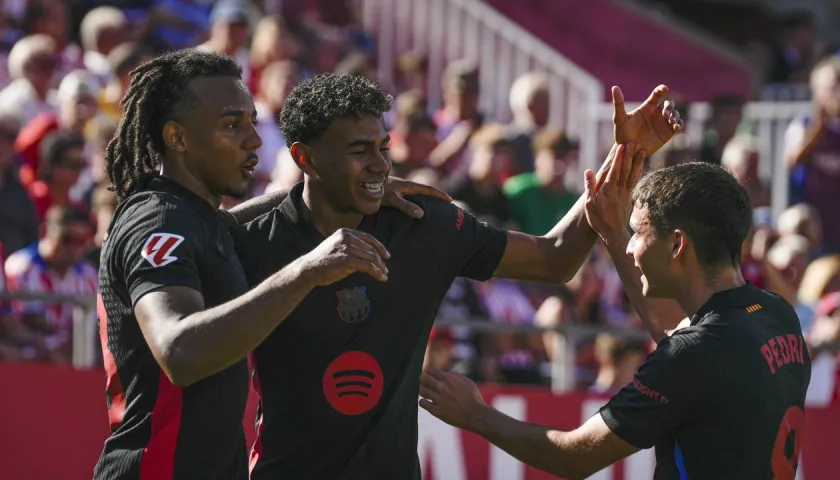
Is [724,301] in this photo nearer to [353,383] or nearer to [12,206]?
[353,383]

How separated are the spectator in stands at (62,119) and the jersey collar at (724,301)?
6358mm

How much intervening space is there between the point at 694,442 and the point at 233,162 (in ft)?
5.60

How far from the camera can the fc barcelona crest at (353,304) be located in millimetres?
5242

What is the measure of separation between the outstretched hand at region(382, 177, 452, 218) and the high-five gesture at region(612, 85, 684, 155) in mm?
699

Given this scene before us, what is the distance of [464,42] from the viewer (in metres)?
15.0

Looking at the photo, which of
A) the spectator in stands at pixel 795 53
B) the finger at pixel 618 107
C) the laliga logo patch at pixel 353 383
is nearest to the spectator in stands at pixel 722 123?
the spectator in stands at pixel 795 53

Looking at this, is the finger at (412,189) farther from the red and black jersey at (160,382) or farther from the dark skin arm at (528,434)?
the red and black jersey at (160,382)

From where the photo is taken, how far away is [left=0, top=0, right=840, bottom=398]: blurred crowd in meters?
9.59

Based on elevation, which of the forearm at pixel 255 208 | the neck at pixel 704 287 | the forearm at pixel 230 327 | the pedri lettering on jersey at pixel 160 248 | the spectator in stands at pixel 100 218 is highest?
the neck at pixel 704 287

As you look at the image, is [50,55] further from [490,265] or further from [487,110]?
[490,265]

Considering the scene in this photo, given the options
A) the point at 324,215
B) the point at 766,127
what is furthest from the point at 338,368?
the point at 766,127

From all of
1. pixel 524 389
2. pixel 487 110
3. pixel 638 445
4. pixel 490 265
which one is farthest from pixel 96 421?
pixel 487 110

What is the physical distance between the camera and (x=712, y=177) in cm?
484

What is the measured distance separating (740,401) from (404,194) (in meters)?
1.53
